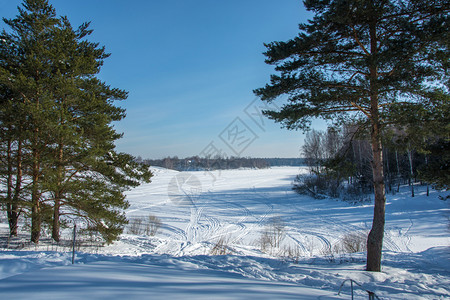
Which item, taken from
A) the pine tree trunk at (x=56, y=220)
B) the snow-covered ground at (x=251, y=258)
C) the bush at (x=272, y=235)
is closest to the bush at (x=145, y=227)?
the snow-covered ground at (x=251, y=258)

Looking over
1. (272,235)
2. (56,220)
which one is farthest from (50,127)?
(272,235)

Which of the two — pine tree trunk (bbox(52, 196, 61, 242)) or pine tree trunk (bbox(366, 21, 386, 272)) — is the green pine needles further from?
pine tree trunk (bbox(366, 21, 386, 272))

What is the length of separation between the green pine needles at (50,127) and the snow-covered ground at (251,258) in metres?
1.83

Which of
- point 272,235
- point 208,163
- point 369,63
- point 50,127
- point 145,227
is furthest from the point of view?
point 208,163

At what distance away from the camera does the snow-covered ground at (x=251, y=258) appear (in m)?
3.05

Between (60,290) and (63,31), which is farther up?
(63,31)

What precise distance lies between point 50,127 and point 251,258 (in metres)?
7.56

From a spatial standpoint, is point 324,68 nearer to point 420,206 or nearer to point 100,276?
point 100,276

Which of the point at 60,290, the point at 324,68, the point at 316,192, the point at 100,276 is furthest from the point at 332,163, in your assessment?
the point at 316,192

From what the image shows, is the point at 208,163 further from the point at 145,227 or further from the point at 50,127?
the point at 50,127

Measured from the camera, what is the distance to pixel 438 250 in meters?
9.77

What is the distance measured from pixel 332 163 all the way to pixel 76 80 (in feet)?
30.4

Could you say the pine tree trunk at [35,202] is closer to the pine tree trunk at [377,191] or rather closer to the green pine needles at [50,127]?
the green pine needles at [50,127]

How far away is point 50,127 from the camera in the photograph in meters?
7.95
